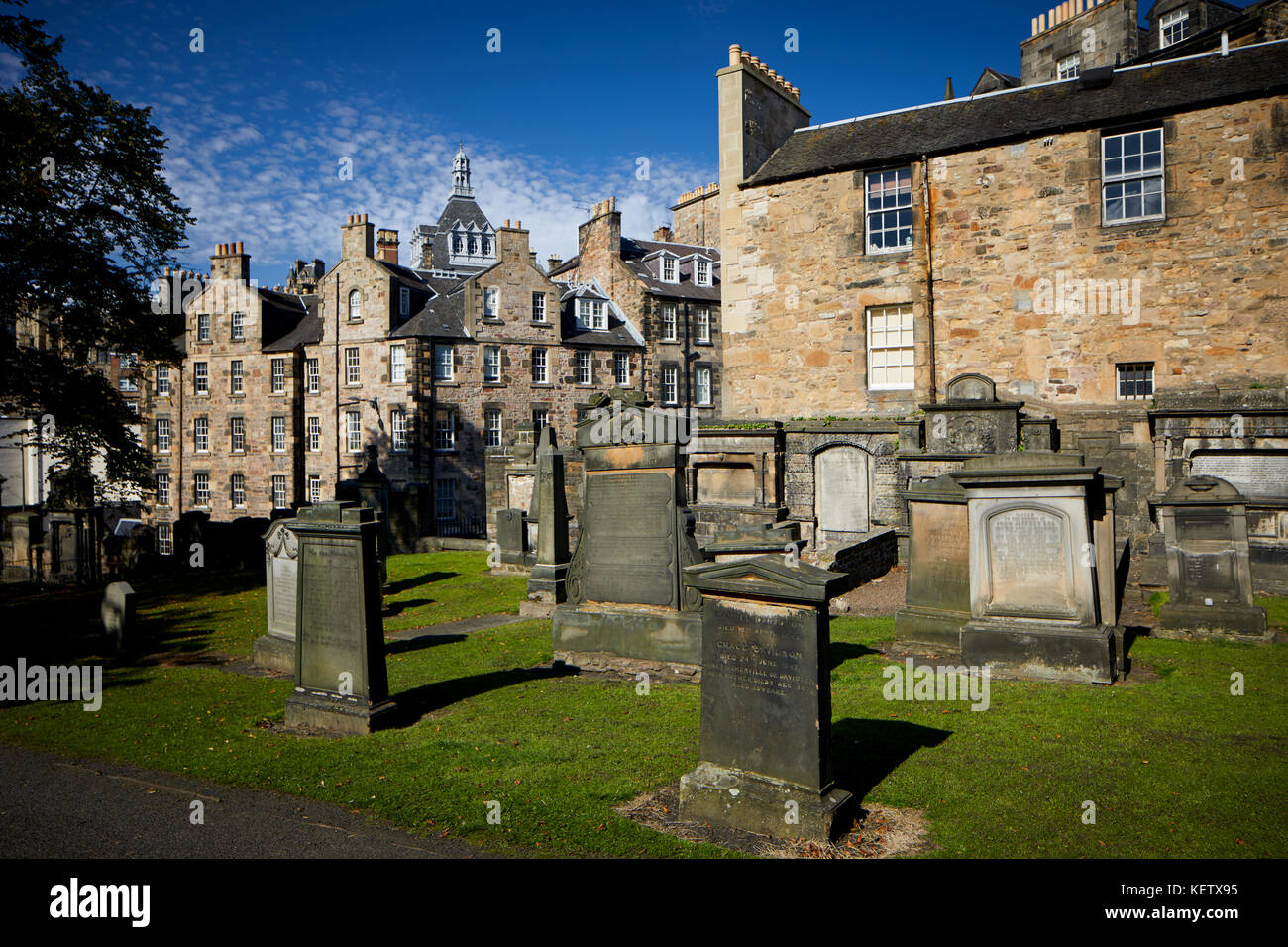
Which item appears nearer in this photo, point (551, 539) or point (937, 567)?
point (937, 567)

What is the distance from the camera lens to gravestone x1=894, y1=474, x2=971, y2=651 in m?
10.4

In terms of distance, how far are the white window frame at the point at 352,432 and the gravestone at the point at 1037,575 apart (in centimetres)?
3561

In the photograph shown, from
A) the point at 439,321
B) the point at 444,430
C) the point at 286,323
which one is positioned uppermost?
the point at 286,323

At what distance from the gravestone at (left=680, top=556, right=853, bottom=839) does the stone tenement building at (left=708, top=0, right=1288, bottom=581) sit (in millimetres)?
13568

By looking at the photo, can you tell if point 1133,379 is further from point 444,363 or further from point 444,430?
point 444,363

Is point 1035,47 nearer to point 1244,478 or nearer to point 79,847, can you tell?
point 1244,478

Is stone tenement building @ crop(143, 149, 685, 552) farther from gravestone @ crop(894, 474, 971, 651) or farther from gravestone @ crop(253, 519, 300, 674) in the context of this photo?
gravestone @ crop(894, 474, 971, 651)

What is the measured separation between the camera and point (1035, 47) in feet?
127

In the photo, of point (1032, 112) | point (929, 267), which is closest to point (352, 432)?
point (929, 267)

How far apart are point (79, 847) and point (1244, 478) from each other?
735 inches

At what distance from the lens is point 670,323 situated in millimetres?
43906

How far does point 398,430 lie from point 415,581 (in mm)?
21428

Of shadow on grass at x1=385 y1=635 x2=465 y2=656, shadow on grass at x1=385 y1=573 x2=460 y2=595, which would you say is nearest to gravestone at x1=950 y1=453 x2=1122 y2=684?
shadow on grass at x1=385 y1=635 x2=465 y2=656

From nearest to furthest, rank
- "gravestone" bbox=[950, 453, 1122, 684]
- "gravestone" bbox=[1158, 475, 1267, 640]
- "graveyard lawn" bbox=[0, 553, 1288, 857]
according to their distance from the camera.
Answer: "graveyard lawn" bbox=[0, 553, 1288, 857]
"gravestone" bbox=[950, 453, 1122, 684]
"gravestone" bbox=[1158, 475, 1267, 640]
